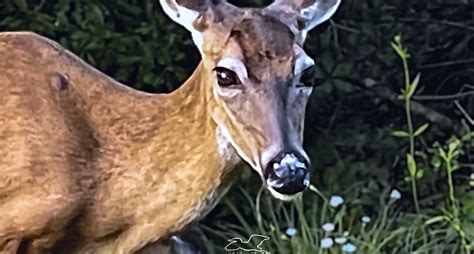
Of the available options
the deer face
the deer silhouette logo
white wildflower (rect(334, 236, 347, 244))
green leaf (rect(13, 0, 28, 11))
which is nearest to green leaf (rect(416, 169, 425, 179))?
white wildflower (rect(334, 236, 347, 244))

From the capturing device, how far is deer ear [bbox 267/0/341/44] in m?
4.41

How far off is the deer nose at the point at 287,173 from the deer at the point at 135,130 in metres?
0.15

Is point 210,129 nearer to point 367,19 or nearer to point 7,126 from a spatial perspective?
point 7,126

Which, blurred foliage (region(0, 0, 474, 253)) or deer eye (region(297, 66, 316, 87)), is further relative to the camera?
blurred foliage (region(0, 0, 474, 253))

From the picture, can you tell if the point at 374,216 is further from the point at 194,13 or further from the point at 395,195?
the point at 194,13

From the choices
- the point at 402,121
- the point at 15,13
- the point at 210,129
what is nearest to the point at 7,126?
the point at 210,129

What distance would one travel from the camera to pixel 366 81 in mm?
7363

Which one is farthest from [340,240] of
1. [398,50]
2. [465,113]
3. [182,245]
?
[182,245]

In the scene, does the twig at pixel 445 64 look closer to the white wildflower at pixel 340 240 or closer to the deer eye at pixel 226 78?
the white wildflower at pixel 340 240

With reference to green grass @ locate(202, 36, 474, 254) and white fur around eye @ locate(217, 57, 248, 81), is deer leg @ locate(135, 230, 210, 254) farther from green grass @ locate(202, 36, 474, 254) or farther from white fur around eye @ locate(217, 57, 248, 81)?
green grass @ locate(202, 36, 474, 254)

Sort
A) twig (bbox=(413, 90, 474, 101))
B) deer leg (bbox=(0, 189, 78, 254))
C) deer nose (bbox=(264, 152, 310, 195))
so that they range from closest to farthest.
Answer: deer nose (bbox=(264, 152, 310, 195)) → deer leg (bbox=(0, 189, 78, 254)) → twig (bbox=(413, 90, 474, 101))

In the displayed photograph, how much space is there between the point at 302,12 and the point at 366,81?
2.91 metres

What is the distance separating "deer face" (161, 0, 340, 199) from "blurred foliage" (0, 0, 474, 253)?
2393 mm

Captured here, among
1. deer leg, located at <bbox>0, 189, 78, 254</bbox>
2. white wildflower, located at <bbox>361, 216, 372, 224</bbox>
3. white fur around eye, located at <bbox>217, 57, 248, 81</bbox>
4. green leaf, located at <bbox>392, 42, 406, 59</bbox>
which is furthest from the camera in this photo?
white wildflower, located at <bbox>361, 216, 372, 224</bbox>
